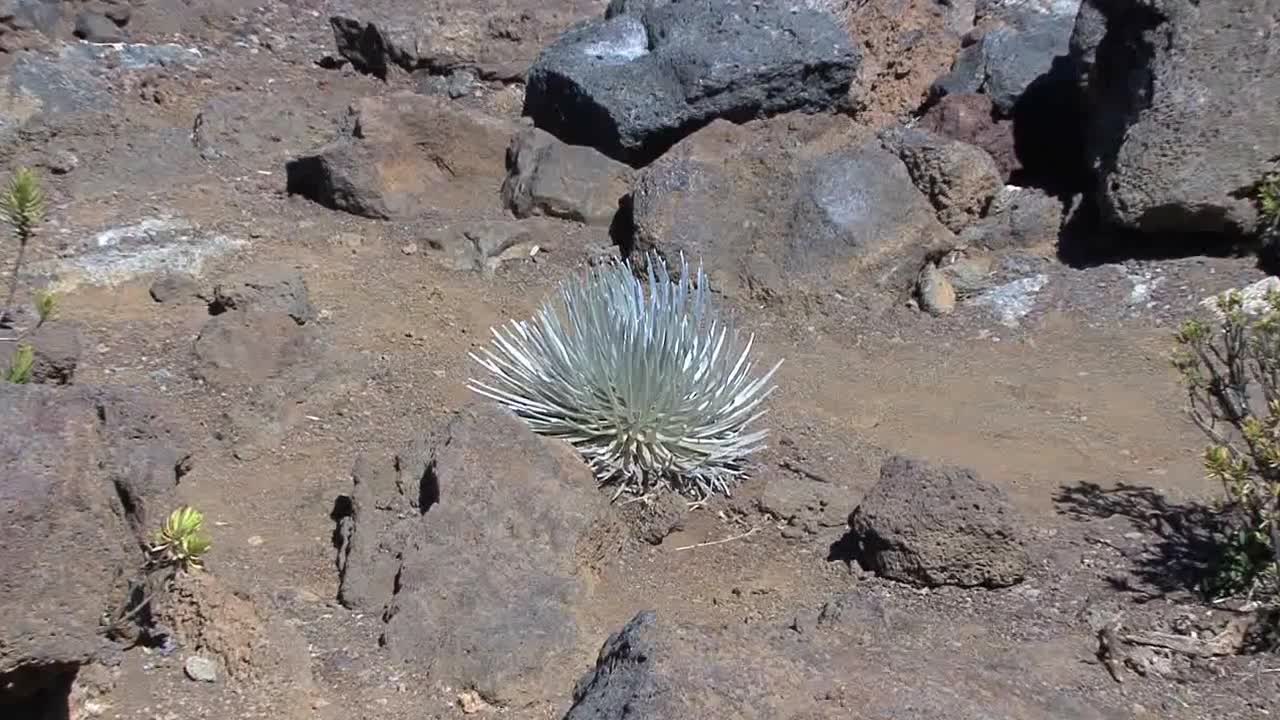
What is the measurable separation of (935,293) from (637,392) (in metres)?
1.92

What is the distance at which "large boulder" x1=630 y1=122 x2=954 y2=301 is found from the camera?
551cm

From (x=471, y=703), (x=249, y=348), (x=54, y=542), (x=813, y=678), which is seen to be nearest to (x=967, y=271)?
(x=249, y=348)

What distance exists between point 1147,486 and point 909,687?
1.83 m

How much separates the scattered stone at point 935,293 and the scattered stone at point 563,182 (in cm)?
131

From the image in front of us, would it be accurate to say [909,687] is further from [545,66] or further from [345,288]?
[545,66]

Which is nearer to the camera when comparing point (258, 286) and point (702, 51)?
point (258, 286)

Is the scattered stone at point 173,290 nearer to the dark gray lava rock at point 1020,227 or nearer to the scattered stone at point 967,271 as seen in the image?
the scattered stone at point 967,271

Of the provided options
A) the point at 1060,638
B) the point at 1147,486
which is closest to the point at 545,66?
the point at 1147,486

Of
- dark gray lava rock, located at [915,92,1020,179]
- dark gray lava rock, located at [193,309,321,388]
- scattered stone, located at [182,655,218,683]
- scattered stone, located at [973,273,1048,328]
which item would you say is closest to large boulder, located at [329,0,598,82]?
dark gray lava rock, located at [915,92,1020,179]

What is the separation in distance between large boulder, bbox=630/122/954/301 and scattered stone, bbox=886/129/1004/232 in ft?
0.31

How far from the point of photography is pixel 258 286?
485 cm

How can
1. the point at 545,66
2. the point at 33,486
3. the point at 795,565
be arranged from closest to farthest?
the point at 33,486
the point at 795,565
the point at 545,66

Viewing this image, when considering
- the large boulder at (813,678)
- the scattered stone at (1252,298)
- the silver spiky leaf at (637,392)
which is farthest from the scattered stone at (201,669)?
the scattered stone at (1252,298)

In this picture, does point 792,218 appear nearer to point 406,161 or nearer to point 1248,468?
point 406,161
